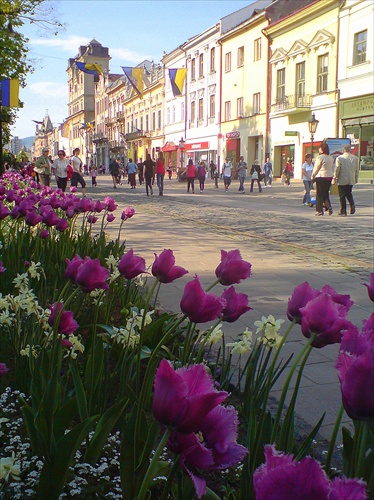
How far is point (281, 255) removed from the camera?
7707 millimetres

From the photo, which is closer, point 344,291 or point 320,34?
point 344,291

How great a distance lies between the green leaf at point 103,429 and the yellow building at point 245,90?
39.1 meters

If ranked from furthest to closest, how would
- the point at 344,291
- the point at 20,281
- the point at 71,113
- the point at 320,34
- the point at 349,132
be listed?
1. the point at 71,113
2. the point at 320,34
3. the point at 349,132
4. the point at 344,291
5. the point at 20,281

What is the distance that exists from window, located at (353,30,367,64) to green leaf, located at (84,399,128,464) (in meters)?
31.2

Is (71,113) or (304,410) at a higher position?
(71,113)

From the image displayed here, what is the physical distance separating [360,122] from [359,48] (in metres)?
3.91

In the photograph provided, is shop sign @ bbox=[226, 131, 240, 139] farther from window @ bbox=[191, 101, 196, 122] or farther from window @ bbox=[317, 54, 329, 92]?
window @ bbox=[317, 54, 329, 92]

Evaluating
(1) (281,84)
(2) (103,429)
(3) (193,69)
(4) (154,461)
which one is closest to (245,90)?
(1) (281,84)

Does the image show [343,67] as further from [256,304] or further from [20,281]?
[20,281]

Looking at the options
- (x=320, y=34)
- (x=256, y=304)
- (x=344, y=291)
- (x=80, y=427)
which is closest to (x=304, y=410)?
(x=80, y=427)

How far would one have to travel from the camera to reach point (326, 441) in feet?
7.28

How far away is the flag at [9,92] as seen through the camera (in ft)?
51.3

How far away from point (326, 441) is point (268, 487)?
1.75 metres

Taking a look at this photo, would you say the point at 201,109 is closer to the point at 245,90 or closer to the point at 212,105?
the point at 212,105
